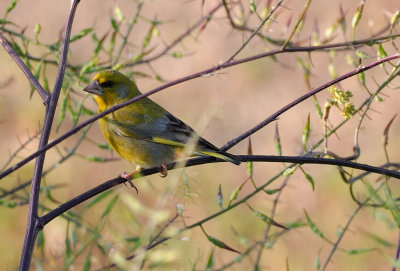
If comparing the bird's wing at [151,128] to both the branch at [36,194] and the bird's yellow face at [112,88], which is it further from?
the branch at [36,194]

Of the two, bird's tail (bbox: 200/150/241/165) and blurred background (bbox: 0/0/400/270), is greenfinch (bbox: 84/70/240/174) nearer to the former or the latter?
bird's tail (bbox: 200/150/241/165)

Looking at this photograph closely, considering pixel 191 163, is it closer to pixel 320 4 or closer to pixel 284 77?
pixel 284 77

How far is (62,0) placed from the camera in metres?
9.70

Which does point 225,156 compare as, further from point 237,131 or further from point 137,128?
point 237,131

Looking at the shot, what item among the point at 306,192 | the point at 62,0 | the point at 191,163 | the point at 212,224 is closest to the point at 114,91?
the point at 191,163

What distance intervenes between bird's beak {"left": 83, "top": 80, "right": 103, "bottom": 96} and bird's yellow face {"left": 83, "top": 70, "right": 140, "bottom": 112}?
31 mm

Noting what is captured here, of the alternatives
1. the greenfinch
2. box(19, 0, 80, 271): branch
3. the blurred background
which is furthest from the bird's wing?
box(19, 0, 80, 271): branch

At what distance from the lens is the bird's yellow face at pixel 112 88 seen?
4337 millimetres

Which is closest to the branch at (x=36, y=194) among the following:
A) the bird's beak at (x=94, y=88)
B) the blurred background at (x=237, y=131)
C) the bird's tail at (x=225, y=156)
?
the bird's tail at (x=225, y=156)

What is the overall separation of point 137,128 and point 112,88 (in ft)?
1.12

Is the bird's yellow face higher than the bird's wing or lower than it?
higher

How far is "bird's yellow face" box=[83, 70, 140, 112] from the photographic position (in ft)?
14.2

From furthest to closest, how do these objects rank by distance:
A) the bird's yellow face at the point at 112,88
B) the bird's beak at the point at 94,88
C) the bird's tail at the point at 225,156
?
1. the bird's yellow face at the point at 112,88
2. the bird's beak at the point at 94,88
3. the bird's tail at the point at 225,156

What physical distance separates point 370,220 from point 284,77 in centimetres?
301
